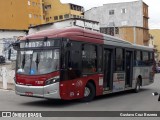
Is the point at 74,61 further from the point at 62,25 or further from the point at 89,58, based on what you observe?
the point at 62,25

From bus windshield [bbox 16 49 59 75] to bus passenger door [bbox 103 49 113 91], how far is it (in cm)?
387

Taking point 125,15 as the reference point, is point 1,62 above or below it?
below

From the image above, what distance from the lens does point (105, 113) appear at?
12836mm

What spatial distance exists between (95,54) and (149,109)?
12.4 feet

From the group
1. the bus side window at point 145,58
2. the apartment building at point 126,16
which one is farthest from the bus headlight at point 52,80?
the apartment building at point 126,16

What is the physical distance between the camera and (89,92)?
1605 centimetres

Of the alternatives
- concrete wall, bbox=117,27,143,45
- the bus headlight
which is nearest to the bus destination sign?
the bus headlight

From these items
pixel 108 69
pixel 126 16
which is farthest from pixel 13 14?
pixel 108 69

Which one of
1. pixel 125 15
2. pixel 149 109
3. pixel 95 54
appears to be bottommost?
pixel 149 109

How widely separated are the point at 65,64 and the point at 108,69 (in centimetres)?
407

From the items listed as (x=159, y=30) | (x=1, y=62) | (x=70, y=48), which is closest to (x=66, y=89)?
(x=70, y=48)

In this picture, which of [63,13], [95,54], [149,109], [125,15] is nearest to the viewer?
[149,109]

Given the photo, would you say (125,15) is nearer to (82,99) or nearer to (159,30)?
(159,30)

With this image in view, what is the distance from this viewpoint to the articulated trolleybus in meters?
14.1
